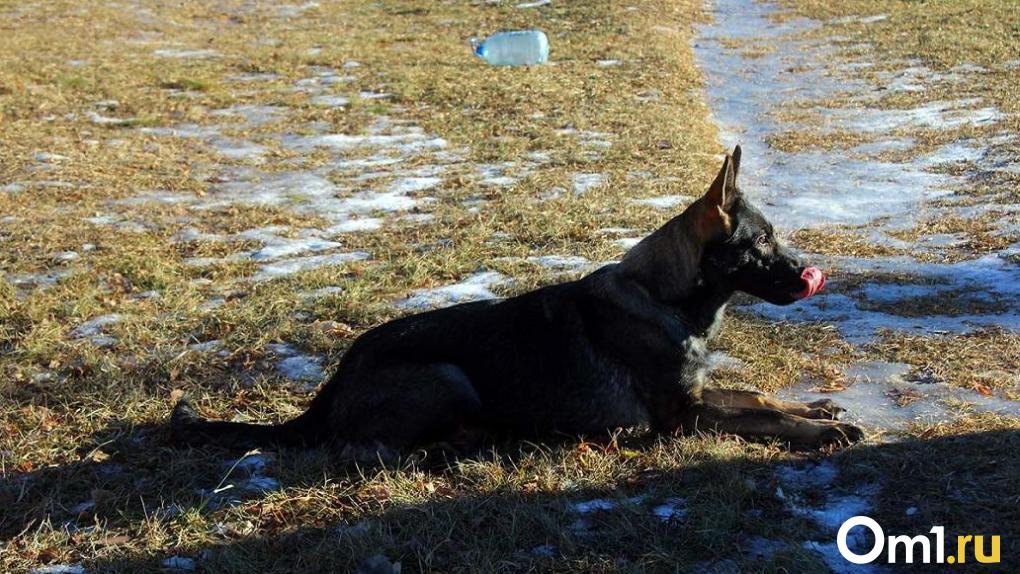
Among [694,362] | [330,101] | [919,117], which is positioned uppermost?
[330,101]

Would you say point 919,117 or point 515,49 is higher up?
point 515,49

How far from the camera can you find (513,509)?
4348 mm

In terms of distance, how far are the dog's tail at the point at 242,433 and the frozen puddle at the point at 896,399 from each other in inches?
105

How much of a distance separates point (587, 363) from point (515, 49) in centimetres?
1409

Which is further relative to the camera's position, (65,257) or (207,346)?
(65,257)

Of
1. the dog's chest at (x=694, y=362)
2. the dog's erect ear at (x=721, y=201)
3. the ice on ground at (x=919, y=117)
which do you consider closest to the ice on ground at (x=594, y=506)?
the dog's chest at (x=694, y=362)

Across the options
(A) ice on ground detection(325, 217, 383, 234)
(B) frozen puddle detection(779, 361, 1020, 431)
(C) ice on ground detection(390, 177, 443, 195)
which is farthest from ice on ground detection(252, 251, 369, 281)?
(B) frozen puddle detection(779, 361, 1020, 431)

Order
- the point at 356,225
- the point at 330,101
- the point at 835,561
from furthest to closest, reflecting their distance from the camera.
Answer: the point at 330,101 < the point at 356,225 < the point at 835,561

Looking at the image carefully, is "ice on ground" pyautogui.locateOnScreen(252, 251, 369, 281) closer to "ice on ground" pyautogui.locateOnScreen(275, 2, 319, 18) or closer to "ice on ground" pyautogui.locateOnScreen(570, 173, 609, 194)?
"ice on ground" pyautogui.locateOnScreen(570, 173, 609, 194)

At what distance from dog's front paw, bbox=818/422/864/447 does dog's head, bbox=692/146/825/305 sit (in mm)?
749

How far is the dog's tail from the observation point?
5.10 meters
